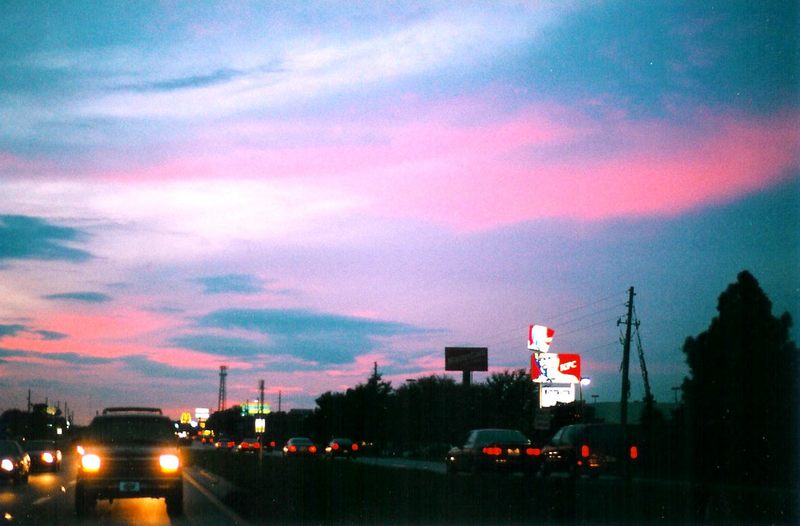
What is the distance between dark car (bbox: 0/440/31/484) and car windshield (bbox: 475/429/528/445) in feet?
50.7

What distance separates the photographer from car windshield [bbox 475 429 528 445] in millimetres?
35656

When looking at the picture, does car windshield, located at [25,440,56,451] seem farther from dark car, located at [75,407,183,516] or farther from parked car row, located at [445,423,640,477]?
dark car, located at [75,407,183,516]

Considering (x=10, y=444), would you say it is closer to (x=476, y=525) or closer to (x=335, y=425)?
(x=476, y=525)

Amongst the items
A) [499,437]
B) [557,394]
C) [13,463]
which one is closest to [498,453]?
[499,437]

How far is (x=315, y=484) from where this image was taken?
21094 mm

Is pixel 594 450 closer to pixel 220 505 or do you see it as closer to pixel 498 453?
pixel 498 453

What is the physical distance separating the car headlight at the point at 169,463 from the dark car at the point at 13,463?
47.7ft

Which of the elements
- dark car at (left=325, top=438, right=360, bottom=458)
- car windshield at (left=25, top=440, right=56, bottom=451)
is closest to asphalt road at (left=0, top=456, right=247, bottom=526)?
car windshield at (left=25, top=440, right=56, bottom=451)

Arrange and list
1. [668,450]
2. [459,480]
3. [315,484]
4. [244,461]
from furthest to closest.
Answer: [668,450]
[244,461]
[315,484]
[459,480]

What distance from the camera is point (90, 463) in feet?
71.6

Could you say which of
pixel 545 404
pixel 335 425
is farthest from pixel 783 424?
pixel 335 425

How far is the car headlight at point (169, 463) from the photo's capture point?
72.4ft

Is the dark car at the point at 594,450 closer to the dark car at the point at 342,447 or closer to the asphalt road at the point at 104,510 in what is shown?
the asphalt road at the point at 104,510

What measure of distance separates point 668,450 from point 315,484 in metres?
29.5
